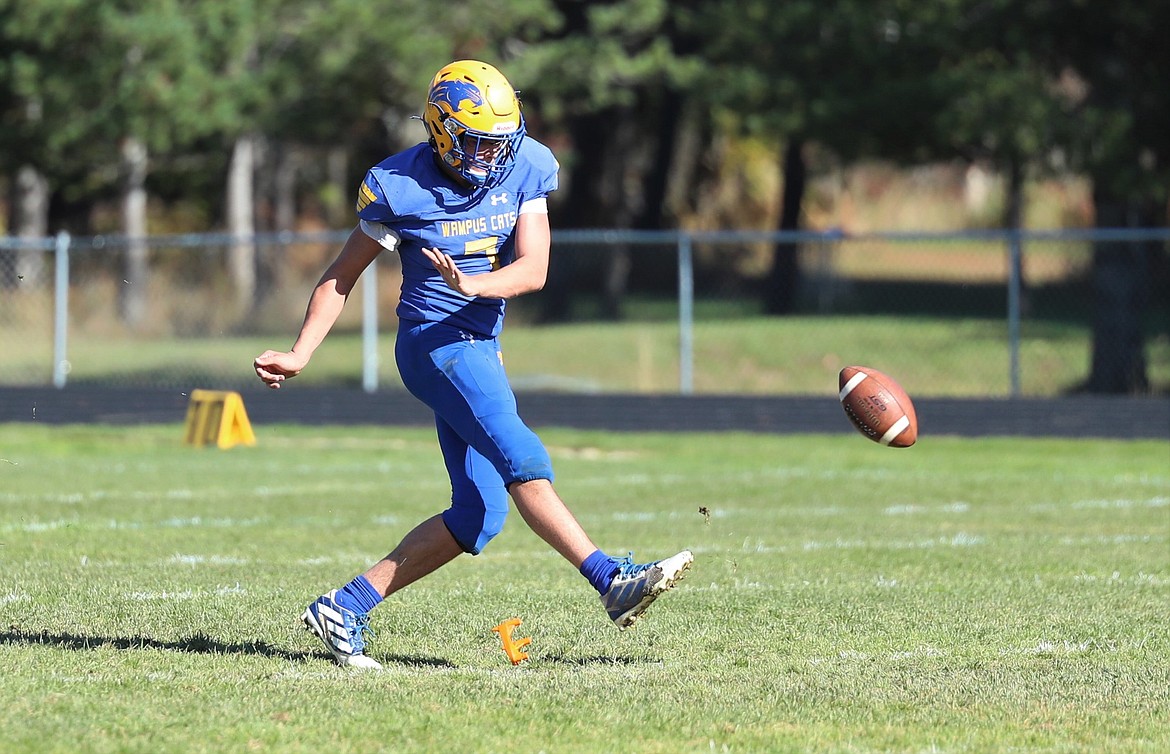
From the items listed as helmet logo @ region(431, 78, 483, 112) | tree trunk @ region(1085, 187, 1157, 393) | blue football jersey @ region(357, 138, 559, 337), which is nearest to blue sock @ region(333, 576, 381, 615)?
blue football jersey @ region(357, 138, 559, 337)

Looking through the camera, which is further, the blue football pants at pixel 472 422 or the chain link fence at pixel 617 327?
the chain link fence at pixel 617 327

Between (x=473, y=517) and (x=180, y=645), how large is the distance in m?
1.27

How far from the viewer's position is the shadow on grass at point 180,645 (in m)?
6.20

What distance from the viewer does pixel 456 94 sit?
586 centimetres

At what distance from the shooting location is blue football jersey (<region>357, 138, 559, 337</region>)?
6.00 metres

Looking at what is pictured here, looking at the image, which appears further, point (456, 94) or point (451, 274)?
point (456, 94)

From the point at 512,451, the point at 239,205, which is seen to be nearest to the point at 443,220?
the point at 512,451

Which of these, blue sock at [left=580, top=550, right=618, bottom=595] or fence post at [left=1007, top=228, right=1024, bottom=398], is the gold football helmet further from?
fence post at [left=1007, top=228, right=1024, bottom=398]

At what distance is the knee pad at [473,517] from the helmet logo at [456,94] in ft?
4.61

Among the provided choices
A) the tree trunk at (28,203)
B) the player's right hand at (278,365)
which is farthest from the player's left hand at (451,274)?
the tree trunk at (28,203)

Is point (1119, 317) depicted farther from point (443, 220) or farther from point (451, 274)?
point (451, 274)

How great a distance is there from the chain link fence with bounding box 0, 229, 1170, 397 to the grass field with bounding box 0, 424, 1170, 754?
7796 millimetres

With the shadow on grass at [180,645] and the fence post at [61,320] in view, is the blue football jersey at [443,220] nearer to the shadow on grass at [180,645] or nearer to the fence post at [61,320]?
the shadow on grass at [180,645]

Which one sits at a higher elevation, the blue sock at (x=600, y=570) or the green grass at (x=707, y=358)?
the blue sock at (x=600, y=570)
